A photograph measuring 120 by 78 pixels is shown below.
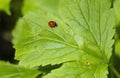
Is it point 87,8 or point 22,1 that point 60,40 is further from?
point 22,1

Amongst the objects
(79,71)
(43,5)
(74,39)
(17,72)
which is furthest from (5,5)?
(79,71)

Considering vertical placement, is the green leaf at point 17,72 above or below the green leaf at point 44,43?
below

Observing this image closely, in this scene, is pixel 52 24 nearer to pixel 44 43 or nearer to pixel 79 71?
pixel 44 43

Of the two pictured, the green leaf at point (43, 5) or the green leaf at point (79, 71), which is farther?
the green leaf at point (43, 5)

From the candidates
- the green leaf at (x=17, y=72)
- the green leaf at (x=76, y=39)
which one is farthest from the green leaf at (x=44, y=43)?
the green leaf at (x=17, y=72)

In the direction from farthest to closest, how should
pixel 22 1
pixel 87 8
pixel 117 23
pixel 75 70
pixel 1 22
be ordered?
pixel 1 22 < pixel 22 1 < pixel 117 23 < pixel 87 8 < pixel 75 70

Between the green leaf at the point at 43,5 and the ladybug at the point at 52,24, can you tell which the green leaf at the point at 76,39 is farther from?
the green leaf at the point at 43,5

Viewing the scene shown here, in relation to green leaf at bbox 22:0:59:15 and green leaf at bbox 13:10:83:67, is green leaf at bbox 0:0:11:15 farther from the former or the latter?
green leaf at bbox 13:10:83:67

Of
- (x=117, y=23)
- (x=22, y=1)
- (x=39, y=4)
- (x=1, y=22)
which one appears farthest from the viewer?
(x=1, y=22)

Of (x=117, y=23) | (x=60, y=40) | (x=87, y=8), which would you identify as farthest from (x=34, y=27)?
(x=117, y=23)
